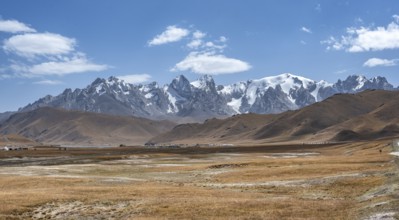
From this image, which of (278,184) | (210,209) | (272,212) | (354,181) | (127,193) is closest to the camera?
(272,212)

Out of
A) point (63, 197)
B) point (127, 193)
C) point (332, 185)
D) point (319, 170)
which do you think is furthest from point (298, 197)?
point (319, 170)

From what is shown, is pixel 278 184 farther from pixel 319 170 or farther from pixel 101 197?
pixel 101 197

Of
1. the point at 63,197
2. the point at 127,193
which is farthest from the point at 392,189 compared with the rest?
the point at 63,197

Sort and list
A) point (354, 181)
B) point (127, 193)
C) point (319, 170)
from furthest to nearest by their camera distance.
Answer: point (319, 170), point (354, 181), point (127, 193)

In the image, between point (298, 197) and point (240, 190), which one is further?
point (240, 190)

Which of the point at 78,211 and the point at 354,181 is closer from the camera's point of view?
the point at 78,211

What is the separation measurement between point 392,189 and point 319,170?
31289 millimetres

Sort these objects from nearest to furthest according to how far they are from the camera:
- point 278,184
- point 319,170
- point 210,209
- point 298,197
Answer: point 210,209
point 298,197
point 278,184
point 319,170

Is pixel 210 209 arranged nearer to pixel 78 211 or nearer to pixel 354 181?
pixel 78 211

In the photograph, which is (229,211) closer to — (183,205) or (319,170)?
(183,205)

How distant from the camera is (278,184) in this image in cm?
5469

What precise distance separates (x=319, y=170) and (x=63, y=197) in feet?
129

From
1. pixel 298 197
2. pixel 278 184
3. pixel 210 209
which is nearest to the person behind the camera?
pixel 210 209

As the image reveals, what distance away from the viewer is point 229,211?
117 ft
